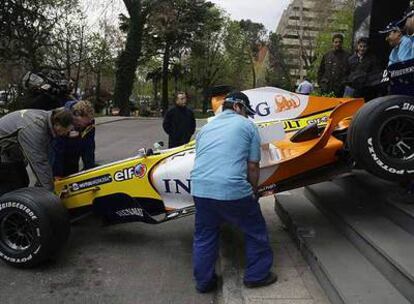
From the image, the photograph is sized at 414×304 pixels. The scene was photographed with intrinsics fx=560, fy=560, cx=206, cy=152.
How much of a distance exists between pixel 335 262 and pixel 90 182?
8.38 feet

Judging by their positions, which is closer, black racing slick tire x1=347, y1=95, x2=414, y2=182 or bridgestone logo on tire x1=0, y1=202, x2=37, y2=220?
black racing slick tire x1=347, y1=95, x2=414, y2=182

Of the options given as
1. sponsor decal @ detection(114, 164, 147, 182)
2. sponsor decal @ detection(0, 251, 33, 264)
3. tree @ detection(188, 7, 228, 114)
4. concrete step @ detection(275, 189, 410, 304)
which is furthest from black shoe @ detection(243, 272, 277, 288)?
tree @ detection(188, 7, 228, 114)

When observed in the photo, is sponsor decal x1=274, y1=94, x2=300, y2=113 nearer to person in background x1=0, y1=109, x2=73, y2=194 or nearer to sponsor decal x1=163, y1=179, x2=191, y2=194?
sponsor decal x1=163, y1=179, x2=191, y2=194

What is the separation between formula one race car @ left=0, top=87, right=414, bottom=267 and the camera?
4.77m

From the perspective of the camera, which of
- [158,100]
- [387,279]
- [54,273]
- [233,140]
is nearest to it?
[387,279]

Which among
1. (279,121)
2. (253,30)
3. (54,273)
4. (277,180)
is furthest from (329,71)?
(253,30)

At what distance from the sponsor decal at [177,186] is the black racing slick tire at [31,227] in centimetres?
99

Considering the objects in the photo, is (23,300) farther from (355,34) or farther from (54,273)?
(355,34)

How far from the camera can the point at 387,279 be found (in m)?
4.22

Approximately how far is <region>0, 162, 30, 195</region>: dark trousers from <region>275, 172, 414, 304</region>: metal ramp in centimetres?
297

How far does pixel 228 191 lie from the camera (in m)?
4.41

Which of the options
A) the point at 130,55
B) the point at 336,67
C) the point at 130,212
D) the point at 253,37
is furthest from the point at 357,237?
the point at 253,37

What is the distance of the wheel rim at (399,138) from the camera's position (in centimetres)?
481

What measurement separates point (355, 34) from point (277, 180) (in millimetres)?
5199
